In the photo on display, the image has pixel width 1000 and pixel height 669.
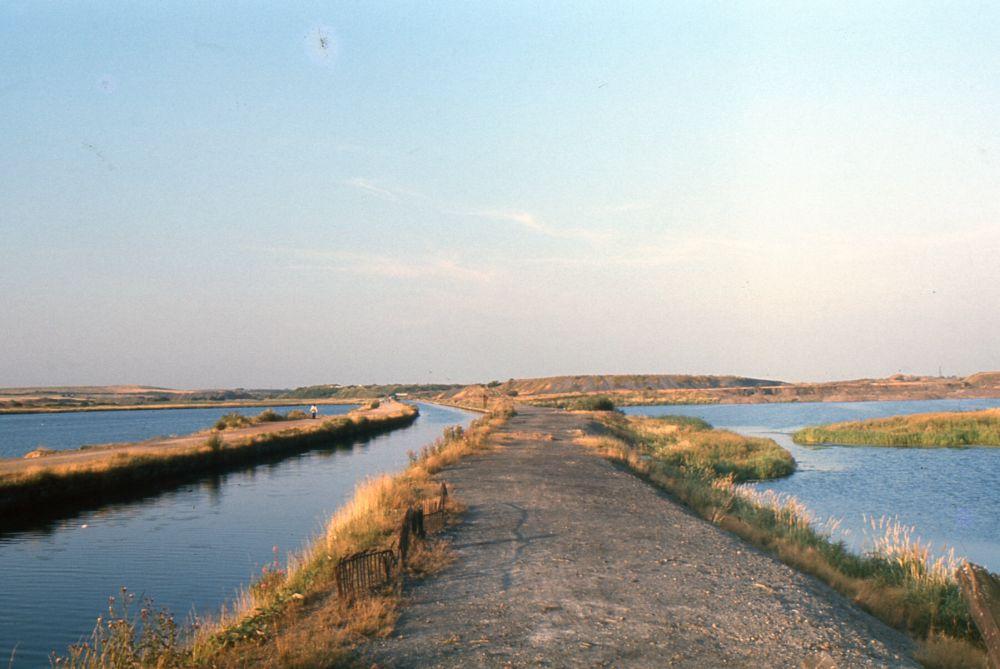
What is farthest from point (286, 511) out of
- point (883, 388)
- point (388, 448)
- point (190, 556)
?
point (883, 388)

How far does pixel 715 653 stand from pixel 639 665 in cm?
94

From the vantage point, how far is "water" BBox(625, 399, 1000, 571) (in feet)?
61.4

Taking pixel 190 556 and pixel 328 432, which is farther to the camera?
pixel 328 432

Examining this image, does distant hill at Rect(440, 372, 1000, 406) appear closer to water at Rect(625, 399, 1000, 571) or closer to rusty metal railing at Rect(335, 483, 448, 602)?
water at Rect(625, 399, 1000, 571)

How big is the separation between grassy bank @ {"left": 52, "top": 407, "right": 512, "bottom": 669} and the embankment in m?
13.0

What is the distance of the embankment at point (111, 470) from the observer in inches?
921

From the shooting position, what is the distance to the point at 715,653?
7250 mm

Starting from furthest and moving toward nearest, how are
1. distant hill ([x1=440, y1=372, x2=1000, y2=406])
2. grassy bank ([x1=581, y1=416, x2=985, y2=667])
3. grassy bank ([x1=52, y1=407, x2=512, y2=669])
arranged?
distant hill ([x1=440, y1=372, x2=1000, y2=406]) < grassy bank ([x1=581, y1=416, x2=985, y2=667]) < grassy bank ([x1=52, y1=407, x2=512, y2=669])

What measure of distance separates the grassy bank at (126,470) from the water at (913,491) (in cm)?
2435

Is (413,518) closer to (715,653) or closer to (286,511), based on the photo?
(715,653)

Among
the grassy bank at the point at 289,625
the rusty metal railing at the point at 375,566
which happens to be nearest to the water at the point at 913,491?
the rusty metal railing at the point at 375,566

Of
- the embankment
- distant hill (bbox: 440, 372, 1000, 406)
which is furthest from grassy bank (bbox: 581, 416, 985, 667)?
distant hill (bbox: 440, 372, 1000, 406)

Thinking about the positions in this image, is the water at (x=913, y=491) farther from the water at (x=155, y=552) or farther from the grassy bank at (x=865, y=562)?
the water at (x=155, y=552)

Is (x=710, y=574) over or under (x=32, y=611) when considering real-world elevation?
over
